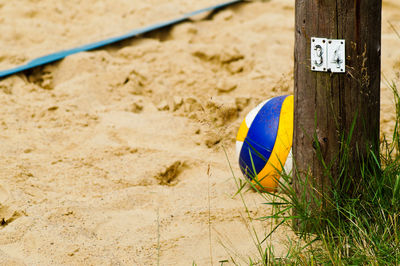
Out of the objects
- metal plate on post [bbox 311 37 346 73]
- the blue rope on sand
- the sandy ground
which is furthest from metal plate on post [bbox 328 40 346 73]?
the blue rope on sand

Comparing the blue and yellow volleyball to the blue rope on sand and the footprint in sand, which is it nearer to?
the footprint in sand

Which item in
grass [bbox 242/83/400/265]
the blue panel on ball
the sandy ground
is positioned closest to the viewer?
grass [bbox 242/83/400/265]

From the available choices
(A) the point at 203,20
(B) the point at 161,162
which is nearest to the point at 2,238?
(B) the point at 161,162

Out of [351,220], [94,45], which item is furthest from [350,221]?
[94,45]

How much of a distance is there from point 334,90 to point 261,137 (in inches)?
24.8

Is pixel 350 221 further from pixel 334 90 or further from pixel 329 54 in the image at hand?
pixel 329 54

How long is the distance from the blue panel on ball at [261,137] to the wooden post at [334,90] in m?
0.39

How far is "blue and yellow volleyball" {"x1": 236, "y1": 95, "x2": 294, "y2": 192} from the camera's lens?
2727mm

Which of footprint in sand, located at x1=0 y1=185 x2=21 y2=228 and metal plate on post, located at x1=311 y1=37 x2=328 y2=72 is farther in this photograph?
footprint in sand, located at x1=0 y1=185 x2=21 y2=228

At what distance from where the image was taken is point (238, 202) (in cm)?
279

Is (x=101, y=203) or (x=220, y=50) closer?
(x=101, y=203)

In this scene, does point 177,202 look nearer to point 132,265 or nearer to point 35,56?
point 132,265

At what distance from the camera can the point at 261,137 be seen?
2.80 metres

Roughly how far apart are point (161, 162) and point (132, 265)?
3.76 ft
